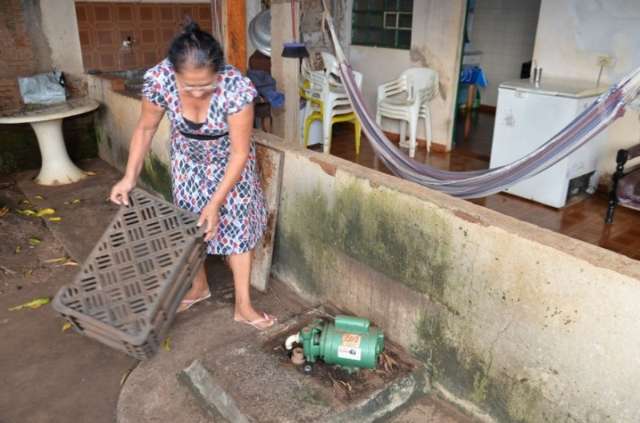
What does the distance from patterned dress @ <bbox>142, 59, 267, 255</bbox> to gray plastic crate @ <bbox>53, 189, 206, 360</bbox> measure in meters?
0.21

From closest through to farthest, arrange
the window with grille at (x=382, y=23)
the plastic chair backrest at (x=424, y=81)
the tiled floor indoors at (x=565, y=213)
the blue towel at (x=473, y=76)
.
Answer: the tiled floor indoors at (x=565, y=213)
the plastic chair backrest at (x=424, y=81)
the window with grille at (x=382, y=23)
the blue towel at (x=473, y=76)

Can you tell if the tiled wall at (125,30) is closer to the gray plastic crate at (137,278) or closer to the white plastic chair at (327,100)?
the white plastic chair at (327,100)

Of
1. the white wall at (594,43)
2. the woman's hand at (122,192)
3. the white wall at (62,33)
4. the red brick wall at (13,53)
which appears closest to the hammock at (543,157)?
the woman's hand at (122,192)

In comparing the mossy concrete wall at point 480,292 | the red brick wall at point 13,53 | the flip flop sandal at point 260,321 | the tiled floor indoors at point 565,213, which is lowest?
the flip flop sandal at point 260,321

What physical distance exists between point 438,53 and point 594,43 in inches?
54.7

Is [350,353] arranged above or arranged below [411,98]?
below

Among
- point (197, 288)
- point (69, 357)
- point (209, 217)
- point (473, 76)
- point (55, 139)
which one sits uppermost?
point (473, 76)

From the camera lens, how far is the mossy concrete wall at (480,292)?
4.60 feet

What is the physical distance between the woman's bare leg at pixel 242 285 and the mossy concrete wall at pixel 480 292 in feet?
1.05

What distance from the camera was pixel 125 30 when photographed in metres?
4.34

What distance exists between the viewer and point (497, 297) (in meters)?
1.63

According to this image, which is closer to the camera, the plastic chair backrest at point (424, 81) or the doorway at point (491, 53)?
the plastic chair backrest at point (424, 81)

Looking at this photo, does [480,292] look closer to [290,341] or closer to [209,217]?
[290,341]

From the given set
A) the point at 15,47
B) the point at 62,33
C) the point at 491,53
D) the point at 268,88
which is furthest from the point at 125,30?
the point at 491,53
